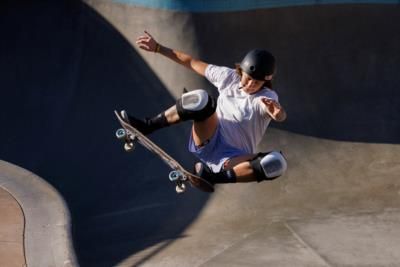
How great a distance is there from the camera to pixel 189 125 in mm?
10922

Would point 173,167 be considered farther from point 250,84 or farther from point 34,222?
point 34,222

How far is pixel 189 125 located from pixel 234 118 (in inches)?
151

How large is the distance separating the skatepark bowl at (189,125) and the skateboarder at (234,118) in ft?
4.93

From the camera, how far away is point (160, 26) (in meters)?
12.0

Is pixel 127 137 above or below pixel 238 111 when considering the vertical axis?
below

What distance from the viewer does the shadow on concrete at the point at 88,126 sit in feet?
31.5

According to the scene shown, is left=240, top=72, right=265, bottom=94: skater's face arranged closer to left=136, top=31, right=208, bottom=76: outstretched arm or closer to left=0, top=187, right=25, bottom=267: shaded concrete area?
left=136, top=31, right=208, bottom=76: outstretched arm

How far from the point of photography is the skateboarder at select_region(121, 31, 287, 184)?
685 cm

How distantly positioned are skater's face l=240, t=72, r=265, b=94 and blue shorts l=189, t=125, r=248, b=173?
46 centimetres

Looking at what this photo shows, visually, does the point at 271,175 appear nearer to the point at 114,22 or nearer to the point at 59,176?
the point at 59,176

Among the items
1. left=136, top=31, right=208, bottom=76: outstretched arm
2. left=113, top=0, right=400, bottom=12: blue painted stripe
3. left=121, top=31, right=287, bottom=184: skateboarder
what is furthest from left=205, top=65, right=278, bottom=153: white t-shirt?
left=113, top=0, right=400, bottom=12: blue painted stripe

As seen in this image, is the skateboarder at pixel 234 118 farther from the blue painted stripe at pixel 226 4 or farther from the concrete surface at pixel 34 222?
the blue painted stripe at pixel 226 4

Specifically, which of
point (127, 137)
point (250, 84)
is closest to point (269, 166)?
point (250, 84)

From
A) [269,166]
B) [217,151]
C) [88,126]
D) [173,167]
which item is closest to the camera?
[269,166]
